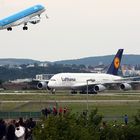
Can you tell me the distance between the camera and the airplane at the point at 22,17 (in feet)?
329

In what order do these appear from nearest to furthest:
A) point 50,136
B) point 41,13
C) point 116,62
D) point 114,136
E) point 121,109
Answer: point 50,136
point 114,136
point 121,109
point 41,13
point 116,62

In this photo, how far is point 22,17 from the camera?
103 m

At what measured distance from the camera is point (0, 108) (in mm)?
74812

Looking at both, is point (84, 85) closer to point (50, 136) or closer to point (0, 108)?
point (0, 108)

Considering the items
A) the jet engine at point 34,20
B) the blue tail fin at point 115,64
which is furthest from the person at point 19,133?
the blue tail fin at point 115,64

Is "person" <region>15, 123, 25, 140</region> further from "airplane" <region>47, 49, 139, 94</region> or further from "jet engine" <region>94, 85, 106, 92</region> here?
"jet engine" <region>94, 85, 106, 92</region>

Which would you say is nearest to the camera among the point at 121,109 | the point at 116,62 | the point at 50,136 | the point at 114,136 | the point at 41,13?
the point at 50,136

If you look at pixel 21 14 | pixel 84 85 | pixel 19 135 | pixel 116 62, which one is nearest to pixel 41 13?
pixel 21 14

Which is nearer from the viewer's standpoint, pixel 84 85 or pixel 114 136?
pixel 114 136

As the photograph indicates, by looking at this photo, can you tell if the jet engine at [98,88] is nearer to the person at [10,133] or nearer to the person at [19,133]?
the person at [19,133]

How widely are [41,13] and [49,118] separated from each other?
71.0 m

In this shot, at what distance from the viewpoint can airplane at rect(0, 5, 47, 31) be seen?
100m

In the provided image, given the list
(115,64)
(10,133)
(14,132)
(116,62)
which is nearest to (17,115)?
(14,132)

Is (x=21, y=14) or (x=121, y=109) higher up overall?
(x=21, y=14)
